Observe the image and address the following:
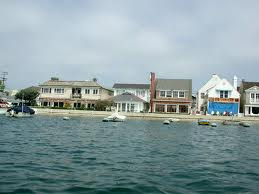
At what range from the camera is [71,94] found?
8162 centimetres

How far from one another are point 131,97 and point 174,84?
11.4 meters

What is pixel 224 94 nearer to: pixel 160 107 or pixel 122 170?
pixel 160 107

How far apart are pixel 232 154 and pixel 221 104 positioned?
55.3 meters

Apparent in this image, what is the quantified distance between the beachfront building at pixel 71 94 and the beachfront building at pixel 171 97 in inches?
524

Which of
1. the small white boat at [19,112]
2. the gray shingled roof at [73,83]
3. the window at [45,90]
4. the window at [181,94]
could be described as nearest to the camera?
the small white boat at [19,112]

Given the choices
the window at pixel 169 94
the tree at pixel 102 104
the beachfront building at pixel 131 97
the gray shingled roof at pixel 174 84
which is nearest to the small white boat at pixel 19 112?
the tree at pixel 102 104

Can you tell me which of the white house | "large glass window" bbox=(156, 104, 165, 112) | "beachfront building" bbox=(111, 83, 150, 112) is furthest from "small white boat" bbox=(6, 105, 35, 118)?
the white house

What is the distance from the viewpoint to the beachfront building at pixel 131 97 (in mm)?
75562

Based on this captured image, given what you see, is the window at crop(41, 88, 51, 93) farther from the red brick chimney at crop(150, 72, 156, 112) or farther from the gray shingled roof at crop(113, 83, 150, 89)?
the red brick chimney at crop(150, 72, 156, 112)

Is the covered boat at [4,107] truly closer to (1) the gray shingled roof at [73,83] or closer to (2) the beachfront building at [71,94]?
(2) the beachfront building at [71,94]

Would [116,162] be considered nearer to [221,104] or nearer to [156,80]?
[221,104]

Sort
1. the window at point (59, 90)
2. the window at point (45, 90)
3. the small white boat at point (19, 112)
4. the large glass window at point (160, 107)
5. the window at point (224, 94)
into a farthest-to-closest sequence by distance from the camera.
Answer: the window at point (45, 90) < the window at point (59, 90) < the large glass window at point (160, 107) < the window at point (224, 94) < the small white boat at point (19, 112)

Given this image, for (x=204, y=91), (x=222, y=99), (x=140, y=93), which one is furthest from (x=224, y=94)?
(x=140, y=93)

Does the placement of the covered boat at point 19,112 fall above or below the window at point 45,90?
below
